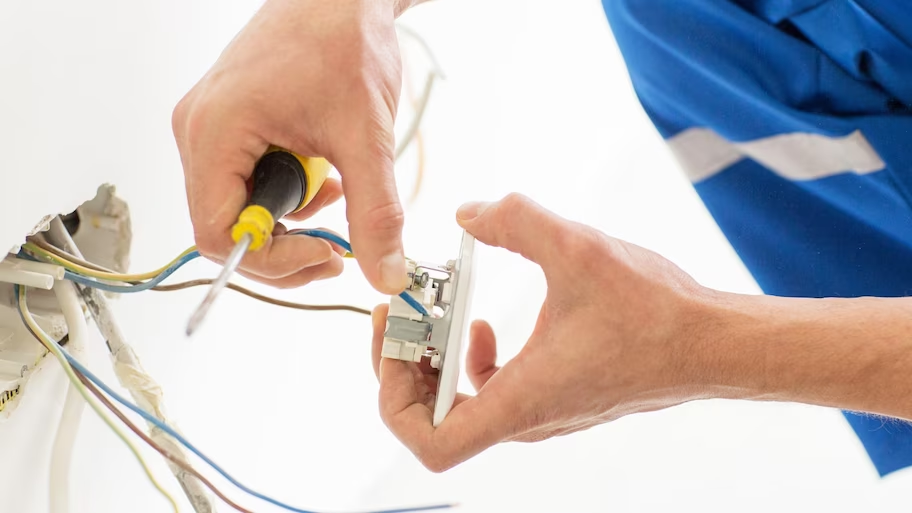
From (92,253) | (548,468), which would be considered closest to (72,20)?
(92,253)

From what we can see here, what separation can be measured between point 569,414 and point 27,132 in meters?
0.44

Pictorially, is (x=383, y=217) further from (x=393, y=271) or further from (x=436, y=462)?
(x=436, y=462)

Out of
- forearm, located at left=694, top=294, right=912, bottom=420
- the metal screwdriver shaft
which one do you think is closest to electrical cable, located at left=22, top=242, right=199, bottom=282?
the metal screwdriver shaft

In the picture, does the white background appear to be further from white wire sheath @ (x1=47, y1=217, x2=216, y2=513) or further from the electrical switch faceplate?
the electrical switch faceplate

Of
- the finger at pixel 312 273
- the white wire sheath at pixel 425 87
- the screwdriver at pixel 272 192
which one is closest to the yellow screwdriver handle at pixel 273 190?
the screwdriver at pixel 272 192

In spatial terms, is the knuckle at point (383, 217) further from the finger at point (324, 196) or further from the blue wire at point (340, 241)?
the finger at point (324, 196)

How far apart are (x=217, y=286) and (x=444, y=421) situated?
23cm

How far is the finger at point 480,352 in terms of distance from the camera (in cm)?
72

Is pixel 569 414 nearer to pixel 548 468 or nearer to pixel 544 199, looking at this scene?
pixel 548 468

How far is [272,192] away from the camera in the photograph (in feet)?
1.57

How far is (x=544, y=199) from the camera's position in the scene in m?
1.50

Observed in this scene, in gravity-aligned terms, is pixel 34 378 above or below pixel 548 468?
above

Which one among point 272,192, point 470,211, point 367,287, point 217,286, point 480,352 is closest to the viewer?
point 217,286

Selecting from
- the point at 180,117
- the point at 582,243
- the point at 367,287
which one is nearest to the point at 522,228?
the point at 582,243
